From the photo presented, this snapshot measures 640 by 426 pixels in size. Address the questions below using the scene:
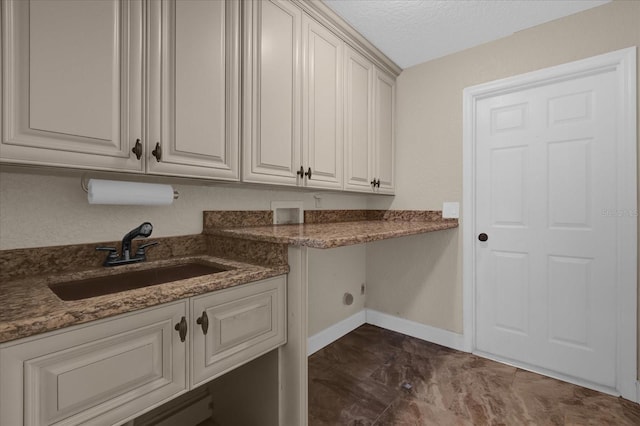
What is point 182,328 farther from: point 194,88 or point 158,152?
point 194,88

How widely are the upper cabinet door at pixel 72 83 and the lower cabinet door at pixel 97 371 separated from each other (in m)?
0.56

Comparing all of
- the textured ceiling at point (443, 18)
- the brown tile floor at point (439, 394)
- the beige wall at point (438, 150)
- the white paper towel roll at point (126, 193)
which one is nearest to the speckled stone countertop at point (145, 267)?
the white paper towel roll at point (126, 193)

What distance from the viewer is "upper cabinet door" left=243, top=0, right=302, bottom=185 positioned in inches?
57.4

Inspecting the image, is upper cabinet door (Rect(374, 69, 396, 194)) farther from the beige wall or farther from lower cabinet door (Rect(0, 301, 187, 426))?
lower cabinet door (Rect(0, 301, 187, 426))

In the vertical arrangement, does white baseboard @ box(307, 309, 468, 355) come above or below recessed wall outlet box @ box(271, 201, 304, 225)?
below

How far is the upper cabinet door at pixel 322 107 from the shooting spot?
1.79 meters

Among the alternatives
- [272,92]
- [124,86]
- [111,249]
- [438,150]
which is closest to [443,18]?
[438,150]

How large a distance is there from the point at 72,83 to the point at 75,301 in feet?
2.30

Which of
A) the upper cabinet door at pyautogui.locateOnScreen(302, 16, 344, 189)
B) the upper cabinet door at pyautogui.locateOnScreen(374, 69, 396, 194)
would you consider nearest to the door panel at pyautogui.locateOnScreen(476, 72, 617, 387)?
the upper cabinet door at pyautogui.locateOnScreen(374, 69, 396, 194)

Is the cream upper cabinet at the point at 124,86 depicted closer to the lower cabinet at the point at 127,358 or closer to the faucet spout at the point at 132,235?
the faucet spout at the point at 132,235

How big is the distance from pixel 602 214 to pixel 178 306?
8.03 feet

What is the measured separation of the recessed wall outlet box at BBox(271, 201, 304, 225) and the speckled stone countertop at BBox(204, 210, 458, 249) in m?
0.08

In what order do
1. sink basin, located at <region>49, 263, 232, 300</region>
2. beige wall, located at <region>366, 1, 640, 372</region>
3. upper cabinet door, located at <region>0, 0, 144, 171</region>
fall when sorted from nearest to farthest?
upper cabinet door, located at <region>0, 0, 144, 171</region>, sink basin, located at <region>49, 263, 232, 300</region>, beige wall, located at <region>366, 1, 640, 372</region>

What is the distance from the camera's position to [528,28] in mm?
2053
